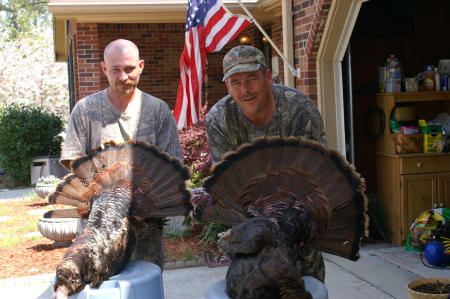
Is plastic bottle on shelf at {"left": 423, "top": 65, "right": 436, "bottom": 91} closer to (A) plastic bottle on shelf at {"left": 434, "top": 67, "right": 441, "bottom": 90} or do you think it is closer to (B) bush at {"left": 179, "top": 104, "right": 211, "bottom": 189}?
(A) plastic bottle on shelf at {"left": 434, "top": 67, "right": 441, "bottom": 90}

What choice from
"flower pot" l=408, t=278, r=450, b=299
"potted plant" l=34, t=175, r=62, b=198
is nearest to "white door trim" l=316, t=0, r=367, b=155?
"flower pot" l=408, t=278, r=450, b=299

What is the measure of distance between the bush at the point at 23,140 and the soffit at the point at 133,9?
158 inches

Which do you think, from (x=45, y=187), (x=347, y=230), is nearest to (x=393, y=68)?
(x=347, y=230)

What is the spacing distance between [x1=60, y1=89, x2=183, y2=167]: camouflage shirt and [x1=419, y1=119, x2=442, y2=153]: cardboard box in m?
3.81

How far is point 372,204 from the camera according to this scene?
7.00 m

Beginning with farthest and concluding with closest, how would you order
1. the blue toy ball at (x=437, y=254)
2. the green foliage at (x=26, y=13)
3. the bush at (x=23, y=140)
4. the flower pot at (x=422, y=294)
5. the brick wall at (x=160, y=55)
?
the green foliage at (x=26, y=13) < the bush at (x=23, y=140) < the brick wall at (x=160, y=55) < the blue toy ball at (x=437, y=254) < the flower pot at (x=422, y=294)

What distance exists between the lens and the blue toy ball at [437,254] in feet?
18.6

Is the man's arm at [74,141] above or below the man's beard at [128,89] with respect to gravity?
below

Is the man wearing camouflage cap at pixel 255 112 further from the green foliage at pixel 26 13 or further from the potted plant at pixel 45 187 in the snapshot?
the green foliage at pixel 26 13

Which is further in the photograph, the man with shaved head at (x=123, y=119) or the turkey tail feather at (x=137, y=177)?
the man with shaved head at (x=123, y=119)

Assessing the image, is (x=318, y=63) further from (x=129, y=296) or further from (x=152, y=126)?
(x=129, y=296)

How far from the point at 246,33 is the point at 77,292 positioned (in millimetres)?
9733

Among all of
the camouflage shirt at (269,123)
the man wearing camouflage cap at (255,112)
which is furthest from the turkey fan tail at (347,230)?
the camouflage shirt at (269,123)

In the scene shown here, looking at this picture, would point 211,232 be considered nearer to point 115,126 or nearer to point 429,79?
point 429,79
